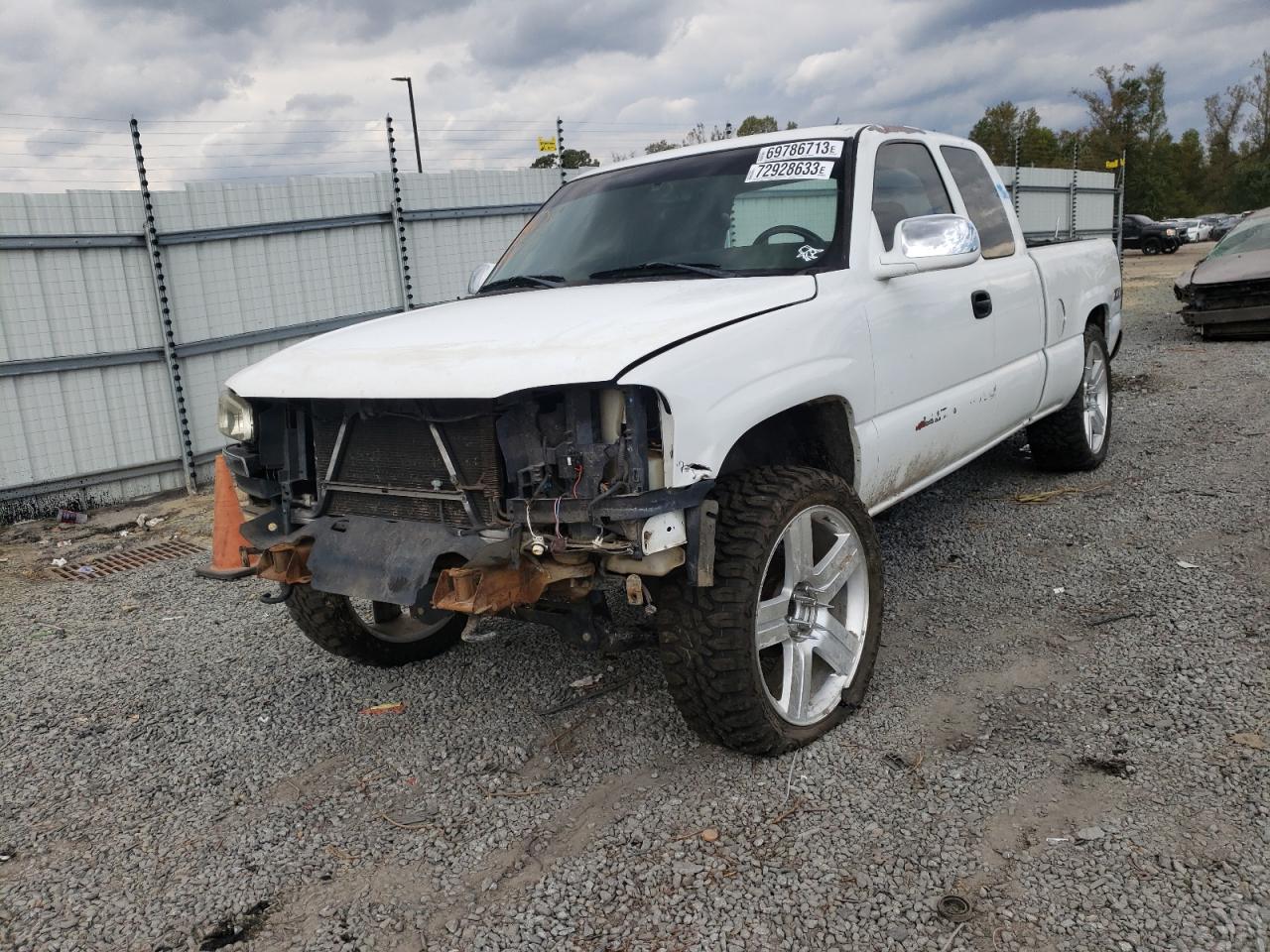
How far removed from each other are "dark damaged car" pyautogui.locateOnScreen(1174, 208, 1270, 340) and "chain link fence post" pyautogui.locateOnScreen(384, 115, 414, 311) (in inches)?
361

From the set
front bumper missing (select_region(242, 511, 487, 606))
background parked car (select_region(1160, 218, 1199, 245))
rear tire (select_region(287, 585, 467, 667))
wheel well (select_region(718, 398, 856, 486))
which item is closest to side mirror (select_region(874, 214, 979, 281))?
wheel well (select_region(718, 398, 856, 486))

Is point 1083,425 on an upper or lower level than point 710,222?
lower

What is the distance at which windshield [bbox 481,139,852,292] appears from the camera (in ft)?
11.6

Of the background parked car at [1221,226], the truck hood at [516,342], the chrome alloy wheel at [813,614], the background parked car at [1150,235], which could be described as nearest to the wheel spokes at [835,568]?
the chrome alloy wheel at [813,614]

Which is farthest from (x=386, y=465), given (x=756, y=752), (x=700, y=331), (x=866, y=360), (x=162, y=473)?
(x=162, y=473)

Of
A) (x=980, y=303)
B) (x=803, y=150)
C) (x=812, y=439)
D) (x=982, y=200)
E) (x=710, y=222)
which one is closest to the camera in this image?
(x=812, y=439)

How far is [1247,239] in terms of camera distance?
12.0 meters

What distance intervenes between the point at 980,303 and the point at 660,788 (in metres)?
2.65

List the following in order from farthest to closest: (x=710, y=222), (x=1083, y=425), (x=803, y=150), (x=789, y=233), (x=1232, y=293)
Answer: (x=1232, y=293)
(x=1083, y=425)
(x=803, y=150)
(x=710, y=222)
(x=789, y=233)

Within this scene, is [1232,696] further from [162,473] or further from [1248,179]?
[1248,179]

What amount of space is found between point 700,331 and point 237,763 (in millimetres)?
2195

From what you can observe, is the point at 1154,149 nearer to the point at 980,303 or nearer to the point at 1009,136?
the point at 1009,136

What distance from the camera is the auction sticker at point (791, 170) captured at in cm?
373

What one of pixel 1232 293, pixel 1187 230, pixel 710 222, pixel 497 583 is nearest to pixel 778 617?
pixel 497 583
